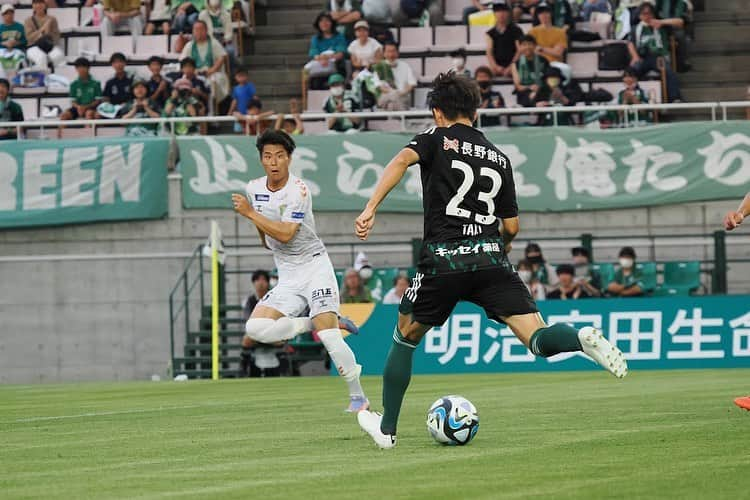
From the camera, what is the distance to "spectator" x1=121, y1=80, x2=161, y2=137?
88.9 ft

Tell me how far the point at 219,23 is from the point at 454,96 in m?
20.5

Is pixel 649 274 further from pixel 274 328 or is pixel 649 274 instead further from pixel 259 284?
pixel 274 328

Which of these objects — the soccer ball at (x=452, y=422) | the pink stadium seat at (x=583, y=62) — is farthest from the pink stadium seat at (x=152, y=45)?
the soccer ball at (x=452, y=422)

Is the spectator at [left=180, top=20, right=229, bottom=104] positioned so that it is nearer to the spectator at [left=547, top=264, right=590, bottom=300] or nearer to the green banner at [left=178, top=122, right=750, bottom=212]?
the green banner at [left=178, top=122, right=750, bottom=212]

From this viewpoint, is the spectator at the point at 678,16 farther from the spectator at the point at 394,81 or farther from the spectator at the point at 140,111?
the spectator at the point at 140,111

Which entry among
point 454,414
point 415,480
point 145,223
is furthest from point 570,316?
point 415,480

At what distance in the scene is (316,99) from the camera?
2789cm

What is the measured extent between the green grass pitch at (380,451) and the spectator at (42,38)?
14046mm

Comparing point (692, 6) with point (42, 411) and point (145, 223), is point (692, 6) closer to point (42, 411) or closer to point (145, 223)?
point (145, 223)

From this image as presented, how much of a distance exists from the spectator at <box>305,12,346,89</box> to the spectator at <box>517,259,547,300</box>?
5.78 m

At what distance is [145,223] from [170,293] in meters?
1.32

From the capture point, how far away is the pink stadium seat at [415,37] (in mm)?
28203

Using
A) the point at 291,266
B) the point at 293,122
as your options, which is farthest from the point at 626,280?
the point at 291,266

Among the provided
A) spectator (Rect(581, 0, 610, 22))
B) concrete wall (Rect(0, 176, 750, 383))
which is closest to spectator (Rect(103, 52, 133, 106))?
concrete wall (Rect(0, 176, 750, 383))
